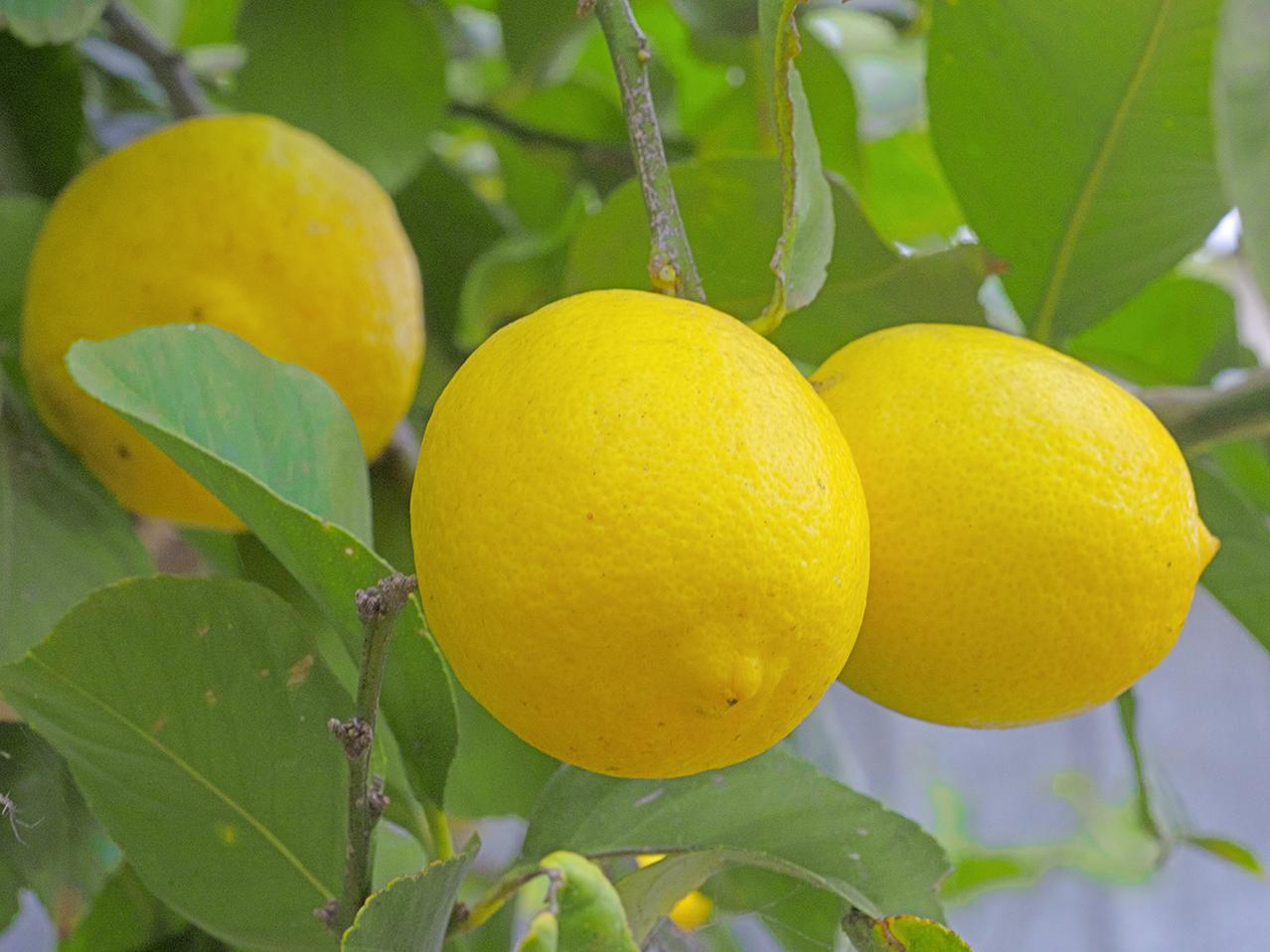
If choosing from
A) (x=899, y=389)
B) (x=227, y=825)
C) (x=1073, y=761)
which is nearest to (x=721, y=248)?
(x=899, y=389)

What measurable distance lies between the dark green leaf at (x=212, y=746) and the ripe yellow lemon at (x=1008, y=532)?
0.18 metres

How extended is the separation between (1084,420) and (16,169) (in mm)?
515

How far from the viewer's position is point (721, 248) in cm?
53

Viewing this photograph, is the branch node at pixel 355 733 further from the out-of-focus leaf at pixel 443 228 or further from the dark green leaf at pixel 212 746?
the out-of-focus leaf at pixel 443 228

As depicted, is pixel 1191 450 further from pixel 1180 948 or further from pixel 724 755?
pixel 1180 948

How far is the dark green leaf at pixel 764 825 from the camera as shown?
40cm

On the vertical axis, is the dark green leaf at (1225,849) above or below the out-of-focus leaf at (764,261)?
below

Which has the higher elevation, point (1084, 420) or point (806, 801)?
point (1084, 420)

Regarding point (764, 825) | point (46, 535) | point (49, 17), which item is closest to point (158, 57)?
point (49, 17)

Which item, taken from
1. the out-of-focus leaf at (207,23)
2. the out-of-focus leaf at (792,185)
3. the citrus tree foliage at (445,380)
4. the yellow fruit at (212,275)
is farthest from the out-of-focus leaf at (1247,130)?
the out-of-focus leaf at (207,23)

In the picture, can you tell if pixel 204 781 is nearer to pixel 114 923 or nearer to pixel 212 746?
pixel 212 746

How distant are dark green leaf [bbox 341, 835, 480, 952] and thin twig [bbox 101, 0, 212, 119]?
1.43 feet

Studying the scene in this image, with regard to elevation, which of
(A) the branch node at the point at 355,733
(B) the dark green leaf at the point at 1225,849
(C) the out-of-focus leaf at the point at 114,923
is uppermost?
(A) the branch node at the point at 355,733

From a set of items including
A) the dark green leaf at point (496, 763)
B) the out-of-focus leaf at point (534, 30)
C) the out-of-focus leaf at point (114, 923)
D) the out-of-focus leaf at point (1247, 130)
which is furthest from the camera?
the out-of-focus leaf at point (534, 30)
